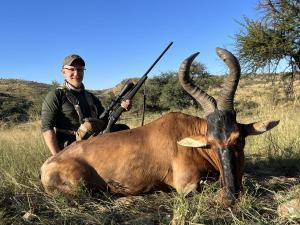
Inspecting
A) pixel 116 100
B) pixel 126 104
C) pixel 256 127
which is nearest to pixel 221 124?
pixel 256 127

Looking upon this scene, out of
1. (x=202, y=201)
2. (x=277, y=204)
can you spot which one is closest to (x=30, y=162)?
(x=202, y=201)

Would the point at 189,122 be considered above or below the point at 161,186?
above

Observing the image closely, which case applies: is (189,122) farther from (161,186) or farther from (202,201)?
(202,201)

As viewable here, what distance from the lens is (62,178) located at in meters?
5.64

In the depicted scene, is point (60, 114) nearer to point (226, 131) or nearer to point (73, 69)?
point (73, 69)

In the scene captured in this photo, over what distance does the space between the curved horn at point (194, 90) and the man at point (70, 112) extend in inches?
70.8

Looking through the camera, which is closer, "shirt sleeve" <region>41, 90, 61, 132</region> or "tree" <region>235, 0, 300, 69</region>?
"shirt sleeve" <region>41, 90, 61, 132</region>

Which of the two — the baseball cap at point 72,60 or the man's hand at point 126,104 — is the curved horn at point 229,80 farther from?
the baseball cap at point 72,60

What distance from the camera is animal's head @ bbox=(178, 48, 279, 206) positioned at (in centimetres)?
486

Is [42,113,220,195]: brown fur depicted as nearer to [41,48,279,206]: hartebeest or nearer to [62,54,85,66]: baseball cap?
[41,48,279,206]: hartebeest

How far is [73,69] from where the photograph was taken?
23.8 ft

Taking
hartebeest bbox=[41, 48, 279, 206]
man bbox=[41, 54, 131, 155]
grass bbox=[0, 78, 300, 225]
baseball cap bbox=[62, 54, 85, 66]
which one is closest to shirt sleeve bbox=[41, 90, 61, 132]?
man bbox=[41, 54, 131, 155]

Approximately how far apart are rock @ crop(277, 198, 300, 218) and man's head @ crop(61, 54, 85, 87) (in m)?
3.90

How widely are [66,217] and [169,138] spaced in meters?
1.64
